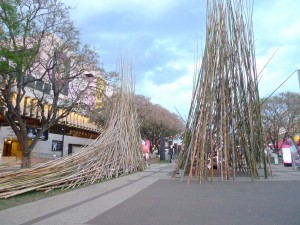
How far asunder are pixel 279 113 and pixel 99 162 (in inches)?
1216

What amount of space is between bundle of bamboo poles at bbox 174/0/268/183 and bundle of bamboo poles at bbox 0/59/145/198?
2468mm

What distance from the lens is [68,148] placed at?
40875 mm

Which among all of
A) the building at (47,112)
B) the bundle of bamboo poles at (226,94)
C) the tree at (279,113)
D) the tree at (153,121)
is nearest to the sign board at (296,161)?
the bundle of bamboo poles at (226,94)

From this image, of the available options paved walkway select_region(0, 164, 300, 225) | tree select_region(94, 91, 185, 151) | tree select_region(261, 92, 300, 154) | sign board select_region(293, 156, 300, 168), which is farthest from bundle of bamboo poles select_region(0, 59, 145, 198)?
tree select_region(261, 92, 300, 154)

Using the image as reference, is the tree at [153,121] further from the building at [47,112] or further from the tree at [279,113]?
the tree at [279,113]

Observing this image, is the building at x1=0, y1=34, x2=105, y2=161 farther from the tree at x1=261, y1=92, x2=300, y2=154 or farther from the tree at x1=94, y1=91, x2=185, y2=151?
the tree at x1=261, y1=92, x2=300, y2=154

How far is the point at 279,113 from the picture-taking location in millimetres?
35906

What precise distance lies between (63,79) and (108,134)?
8304 millimetres

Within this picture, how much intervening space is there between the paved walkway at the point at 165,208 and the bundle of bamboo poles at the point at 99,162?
0.77 metres

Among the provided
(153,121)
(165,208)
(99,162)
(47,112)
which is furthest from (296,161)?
(47,112)

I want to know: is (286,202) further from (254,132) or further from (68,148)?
(68,148)

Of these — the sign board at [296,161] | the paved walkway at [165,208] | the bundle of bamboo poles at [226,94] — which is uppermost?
the bundle of bamboo poles at [226,94]

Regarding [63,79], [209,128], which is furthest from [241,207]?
[63,79]

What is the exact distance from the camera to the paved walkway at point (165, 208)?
4355 millimetres
